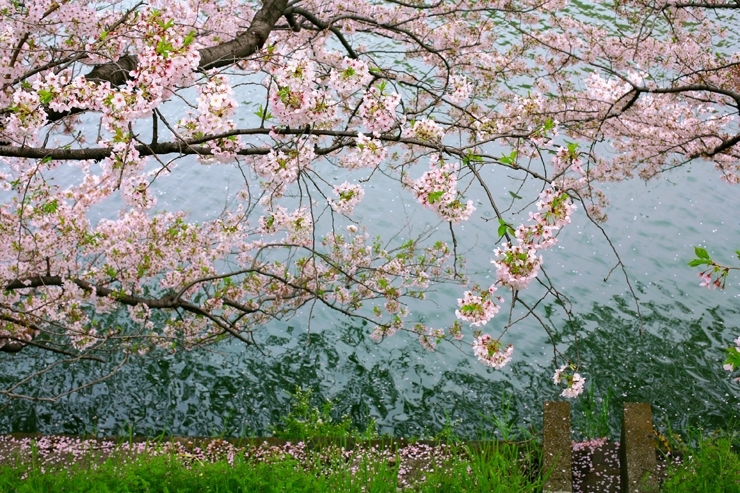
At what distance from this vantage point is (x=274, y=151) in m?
4.11

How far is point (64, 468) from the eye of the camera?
190 inches

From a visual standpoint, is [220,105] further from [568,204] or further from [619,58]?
[619,58]

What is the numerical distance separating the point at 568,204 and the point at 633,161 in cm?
674

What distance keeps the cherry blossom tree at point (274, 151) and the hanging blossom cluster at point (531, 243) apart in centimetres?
1

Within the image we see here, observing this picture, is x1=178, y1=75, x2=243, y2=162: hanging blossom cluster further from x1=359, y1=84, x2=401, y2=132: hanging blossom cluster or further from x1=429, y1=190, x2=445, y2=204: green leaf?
x1=429, y1=190, x2=445, y2=204: green leaf

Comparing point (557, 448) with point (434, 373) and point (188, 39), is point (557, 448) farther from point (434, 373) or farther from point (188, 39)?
point (434, 373)

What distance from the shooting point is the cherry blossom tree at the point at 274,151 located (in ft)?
12.0

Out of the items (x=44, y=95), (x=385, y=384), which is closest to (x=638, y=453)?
(x=385, y=384)

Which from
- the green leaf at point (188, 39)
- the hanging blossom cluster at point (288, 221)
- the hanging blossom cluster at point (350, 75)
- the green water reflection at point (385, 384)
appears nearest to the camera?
the green leaf at point (188, 39)

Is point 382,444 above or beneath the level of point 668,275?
beneath

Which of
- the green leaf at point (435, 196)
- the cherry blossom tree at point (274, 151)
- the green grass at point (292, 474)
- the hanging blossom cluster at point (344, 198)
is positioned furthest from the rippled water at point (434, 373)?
the green leaf at point (435, 196)

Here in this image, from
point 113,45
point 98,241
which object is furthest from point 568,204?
point 98,241

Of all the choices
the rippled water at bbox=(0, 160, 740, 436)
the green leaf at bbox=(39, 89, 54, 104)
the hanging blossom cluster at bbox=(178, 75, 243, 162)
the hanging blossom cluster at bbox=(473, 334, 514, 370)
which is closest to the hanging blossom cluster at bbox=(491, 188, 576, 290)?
the hanging blossom cluster at bbox=(473, 334, 514, 370)

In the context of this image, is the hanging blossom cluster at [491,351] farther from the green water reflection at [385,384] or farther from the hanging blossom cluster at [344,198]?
the green water reflection at [385,384]
